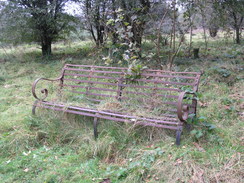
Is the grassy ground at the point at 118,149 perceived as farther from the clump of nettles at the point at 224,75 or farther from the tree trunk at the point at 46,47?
the tree trunk at the point at 46,47

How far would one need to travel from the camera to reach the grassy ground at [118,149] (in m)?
2.51

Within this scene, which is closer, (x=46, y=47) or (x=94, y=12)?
(x=94, y=12)

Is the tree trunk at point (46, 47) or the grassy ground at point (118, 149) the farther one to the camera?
the tree trunk at point (46, 47)

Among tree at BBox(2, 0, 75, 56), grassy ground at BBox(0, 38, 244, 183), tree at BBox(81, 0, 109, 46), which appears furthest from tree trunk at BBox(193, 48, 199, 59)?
tree at BBox(2, 0, 75, 56)

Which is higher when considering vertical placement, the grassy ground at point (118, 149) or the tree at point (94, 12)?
the tree at point (94, 12)

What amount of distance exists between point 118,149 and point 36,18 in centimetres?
736

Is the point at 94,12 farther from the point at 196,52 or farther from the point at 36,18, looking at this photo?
the point at 196,52

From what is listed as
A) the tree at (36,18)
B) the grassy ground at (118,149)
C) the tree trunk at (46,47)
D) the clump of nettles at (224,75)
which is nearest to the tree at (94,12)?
the tree at (36,18)

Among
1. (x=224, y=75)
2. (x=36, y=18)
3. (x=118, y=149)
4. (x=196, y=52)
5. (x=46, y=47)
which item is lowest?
(x=118, y=149)

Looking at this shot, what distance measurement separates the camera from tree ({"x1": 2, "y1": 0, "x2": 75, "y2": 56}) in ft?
27.2

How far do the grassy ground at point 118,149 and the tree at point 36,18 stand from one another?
492 cm

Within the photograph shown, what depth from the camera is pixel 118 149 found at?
3104 mm

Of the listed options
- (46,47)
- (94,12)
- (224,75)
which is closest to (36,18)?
(46,47)

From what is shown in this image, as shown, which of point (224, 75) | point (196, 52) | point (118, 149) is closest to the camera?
point (118, 149)
